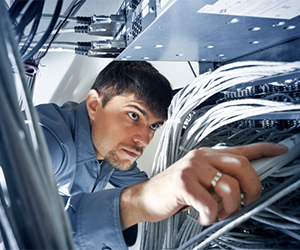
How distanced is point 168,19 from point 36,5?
281 millimetres

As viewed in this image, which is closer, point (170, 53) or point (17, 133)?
point (17, 133)

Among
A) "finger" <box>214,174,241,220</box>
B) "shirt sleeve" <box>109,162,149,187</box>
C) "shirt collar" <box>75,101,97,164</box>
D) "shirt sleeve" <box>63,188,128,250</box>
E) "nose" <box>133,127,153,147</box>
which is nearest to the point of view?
"finger" <box>214,174,241,220</box>

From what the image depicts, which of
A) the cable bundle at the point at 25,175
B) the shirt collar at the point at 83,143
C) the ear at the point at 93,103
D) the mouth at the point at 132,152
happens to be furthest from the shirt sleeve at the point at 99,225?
the ear at the point at 93,103

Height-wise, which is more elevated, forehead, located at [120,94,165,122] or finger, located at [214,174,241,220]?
forehead, located at [120,94,165,122]

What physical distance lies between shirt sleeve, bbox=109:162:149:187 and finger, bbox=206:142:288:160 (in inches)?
40.4

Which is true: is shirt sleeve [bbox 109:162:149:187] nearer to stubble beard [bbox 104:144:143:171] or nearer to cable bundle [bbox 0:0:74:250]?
stubble beard [bbox 104:144:143:171]

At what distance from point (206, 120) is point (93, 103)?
0.89 metres

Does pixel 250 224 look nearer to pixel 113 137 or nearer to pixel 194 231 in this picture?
pixel 194 231

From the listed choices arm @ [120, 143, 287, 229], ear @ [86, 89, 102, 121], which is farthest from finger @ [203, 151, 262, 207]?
ear @ [86, 89, 102, 121]

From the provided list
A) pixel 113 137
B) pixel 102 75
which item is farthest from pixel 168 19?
pixel 102 75

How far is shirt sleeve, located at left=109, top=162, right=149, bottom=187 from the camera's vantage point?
53.1 inches

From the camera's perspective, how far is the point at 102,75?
1282 millimetres

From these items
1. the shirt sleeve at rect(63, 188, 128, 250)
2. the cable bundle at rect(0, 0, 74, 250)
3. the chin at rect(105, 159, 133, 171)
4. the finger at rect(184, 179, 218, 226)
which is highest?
the cable bundle at rect(0, 0, 74, 250)

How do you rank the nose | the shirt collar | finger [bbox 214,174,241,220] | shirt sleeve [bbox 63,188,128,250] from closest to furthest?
finger [bbox 214,174,241,220]
shirt sleeve [bbox 63,188,128,250]
the shirt collar
the nose
